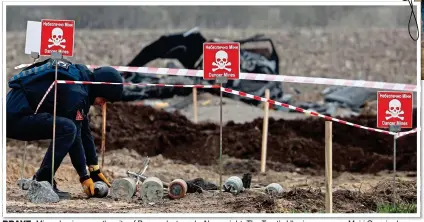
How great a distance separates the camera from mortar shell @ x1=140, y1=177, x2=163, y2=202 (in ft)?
37.7

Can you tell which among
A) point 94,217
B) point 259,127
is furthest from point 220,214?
point 259,127

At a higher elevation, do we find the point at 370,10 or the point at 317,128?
the point at 370,10

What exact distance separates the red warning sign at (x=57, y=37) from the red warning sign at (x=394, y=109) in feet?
11.9

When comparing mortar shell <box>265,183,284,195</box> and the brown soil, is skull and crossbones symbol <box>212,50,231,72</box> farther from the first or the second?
mortar shell <box>265,183,284,195</box>

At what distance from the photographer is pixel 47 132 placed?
11.6 metres

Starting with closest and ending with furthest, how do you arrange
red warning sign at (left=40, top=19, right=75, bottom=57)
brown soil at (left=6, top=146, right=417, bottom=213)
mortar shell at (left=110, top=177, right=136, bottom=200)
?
brown soil at (left=6, top=146, right=417, bottom=213) → red warning sign at (left=40, top=19, right=75, bottom=57) → mortar shell at (left=110, top=177, right=136, bottom=200)

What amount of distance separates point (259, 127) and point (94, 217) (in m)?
10.3

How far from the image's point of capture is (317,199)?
461 inches

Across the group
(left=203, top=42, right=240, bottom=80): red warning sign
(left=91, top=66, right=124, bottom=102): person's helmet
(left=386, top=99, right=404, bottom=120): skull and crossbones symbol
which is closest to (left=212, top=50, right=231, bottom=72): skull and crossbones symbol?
(left=203, top=42, right=240, bottom=80): red warning sign

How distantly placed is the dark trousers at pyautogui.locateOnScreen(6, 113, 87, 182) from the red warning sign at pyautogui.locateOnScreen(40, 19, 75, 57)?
88cm

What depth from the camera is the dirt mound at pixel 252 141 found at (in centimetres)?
1822

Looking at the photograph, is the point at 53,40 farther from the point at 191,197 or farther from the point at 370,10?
the point at 370,10

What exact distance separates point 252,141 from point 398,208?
7791 millimetres

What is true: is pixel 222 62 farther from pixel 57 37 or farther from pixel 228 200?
pixel 57 37
